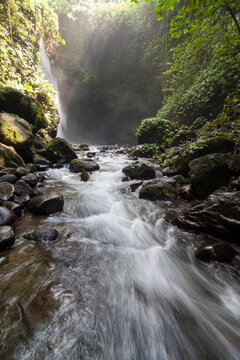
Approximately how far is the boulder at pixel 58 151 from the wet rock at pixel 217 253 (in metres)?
6.40

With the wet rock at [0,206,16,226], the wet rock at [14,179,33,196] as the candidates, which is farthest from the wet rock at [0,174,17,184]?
the wet rock at [0,206,16,226]

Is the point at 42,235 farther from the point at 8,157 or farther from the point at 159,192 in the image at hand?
the point at 8,157

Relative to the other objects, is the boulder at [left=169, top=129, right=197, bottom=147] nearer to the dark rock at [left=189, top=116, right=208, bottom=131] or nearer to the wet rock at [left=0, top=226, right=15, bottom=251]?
the dark rock at [left=189, top=116, right=208, bottom=131]

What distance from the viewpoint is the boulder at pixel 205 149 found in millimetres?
4285

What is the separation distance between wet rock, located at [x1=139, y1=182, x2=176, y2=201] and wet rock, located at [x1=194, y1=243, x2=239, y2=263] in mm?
1824

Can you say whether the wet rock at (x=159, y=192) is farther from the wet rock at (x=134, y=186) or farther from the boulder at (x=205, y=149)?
the boulder at (x=205, y=149)

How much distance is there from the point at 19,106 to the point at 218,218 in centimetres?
816

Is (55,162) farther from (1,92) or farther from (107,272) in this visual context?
(107,272)

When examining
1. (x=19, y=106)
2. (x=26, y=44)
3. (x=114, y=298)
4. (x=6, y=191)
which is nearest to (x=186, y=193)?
(x=114, y=298)

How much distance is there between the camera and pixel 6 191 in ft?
10.5

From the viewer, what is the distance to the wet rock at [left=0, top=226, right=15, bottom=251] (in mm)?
2015

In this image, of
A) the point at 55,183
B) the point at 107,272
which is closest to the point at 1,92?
the point at 55,183

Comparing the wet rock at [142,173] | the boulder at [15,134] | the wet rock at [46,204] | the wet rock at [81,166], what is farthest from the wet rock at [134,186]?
the boulder at [15,134]

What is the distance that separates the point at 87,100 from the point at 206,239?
24393mm
